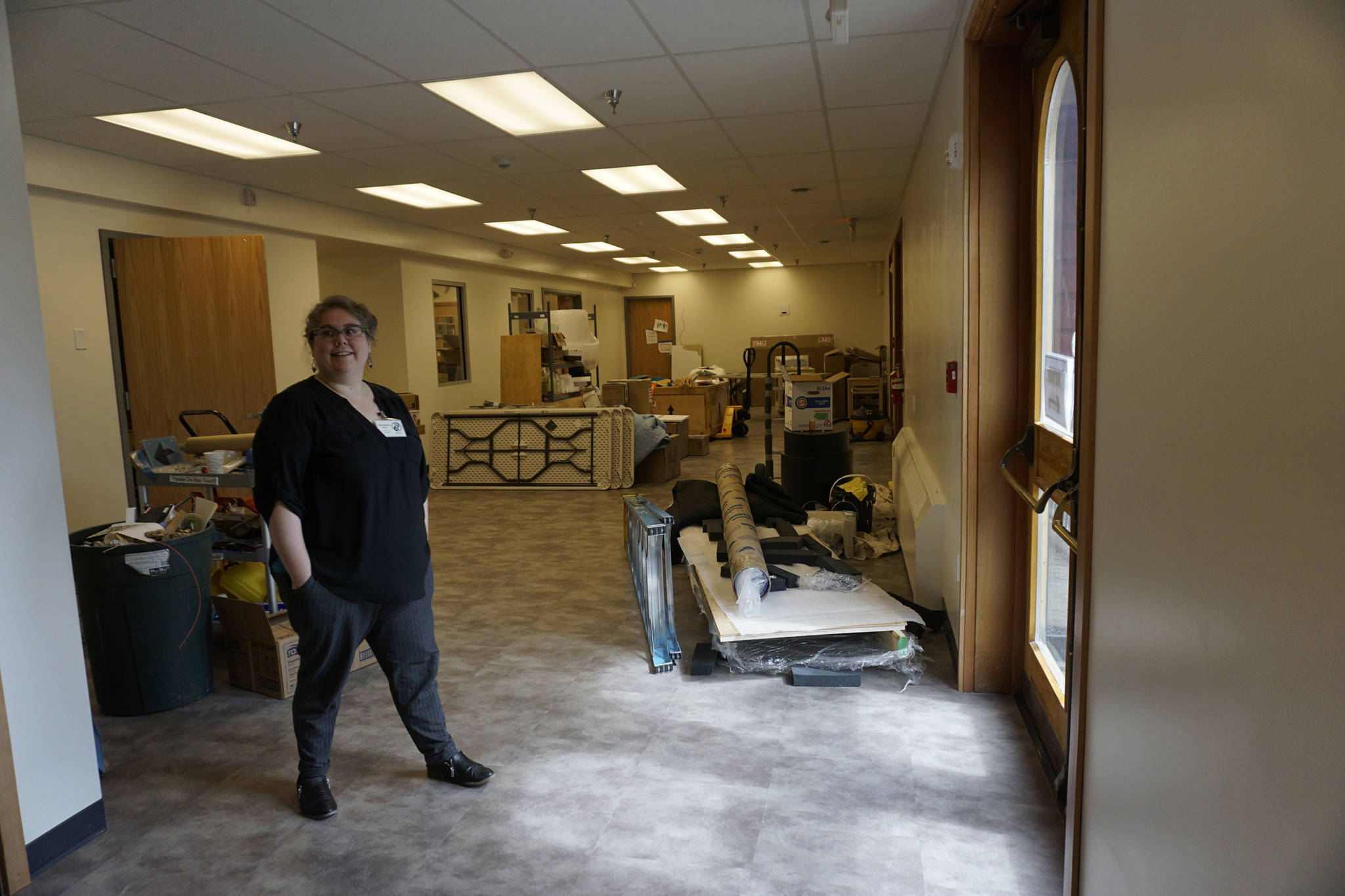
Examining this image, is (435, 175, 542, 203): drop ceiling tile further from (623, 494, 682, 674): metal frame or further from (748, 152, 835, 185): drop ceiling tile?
(623, 494, 682, 674): metal frame

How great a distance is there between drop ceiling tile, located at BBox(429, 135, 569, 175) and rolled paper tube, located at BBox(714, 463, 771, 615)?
270cm

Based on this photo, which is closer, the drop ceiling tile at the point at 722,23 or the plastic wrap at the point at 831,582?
the drop ceiling tile at the point at 722,23

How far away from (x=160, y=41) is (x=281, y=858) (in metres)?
3.21

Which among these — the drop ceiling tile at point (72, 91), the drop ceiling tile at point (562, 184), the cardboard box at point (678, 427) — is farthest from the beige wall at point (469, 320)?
the drop ceiling tile at point (72, 91)

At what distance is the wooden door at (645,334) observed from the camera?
16609mm

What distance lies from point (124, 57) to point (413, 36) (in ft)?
4.33

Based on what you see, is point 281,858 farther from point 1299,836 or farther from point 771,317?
point 771,317

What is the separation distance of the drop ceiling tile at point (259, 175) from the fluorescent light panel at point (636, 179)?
2.15m

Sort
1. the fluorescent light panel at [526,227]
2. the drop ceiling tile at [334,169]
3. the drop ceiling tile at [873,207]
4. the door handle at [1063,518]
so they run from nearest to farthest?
the door handle at [1063,518]
the drop ceiling tile at [334,169]
the drop ceiling tile at [873,207]
the fluorescent light panel at [526,227]

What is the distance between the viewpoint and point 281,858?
2.28m

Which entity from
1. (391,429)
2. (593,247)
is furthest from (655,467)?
(391,429)

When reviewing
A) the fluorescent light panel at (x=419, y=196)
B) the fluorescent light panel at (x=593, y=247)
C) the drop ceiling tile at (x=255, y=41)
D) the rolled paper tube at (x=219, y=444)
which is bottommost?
the rolled paper tube at (x=219, y=444)

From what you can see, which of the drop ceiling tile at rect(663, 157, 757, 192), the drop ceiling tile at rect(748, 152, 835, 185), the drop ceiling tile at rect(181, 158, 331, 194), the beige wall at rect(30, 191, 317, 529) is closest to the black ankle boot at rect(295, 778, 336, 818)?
the beige wall at rect(30, 191, 317, 529)

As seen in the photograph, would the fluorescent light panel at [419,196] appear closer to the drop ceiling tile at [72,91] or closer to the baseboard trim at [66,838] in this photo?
the drop ceiling tile at [72,91]
